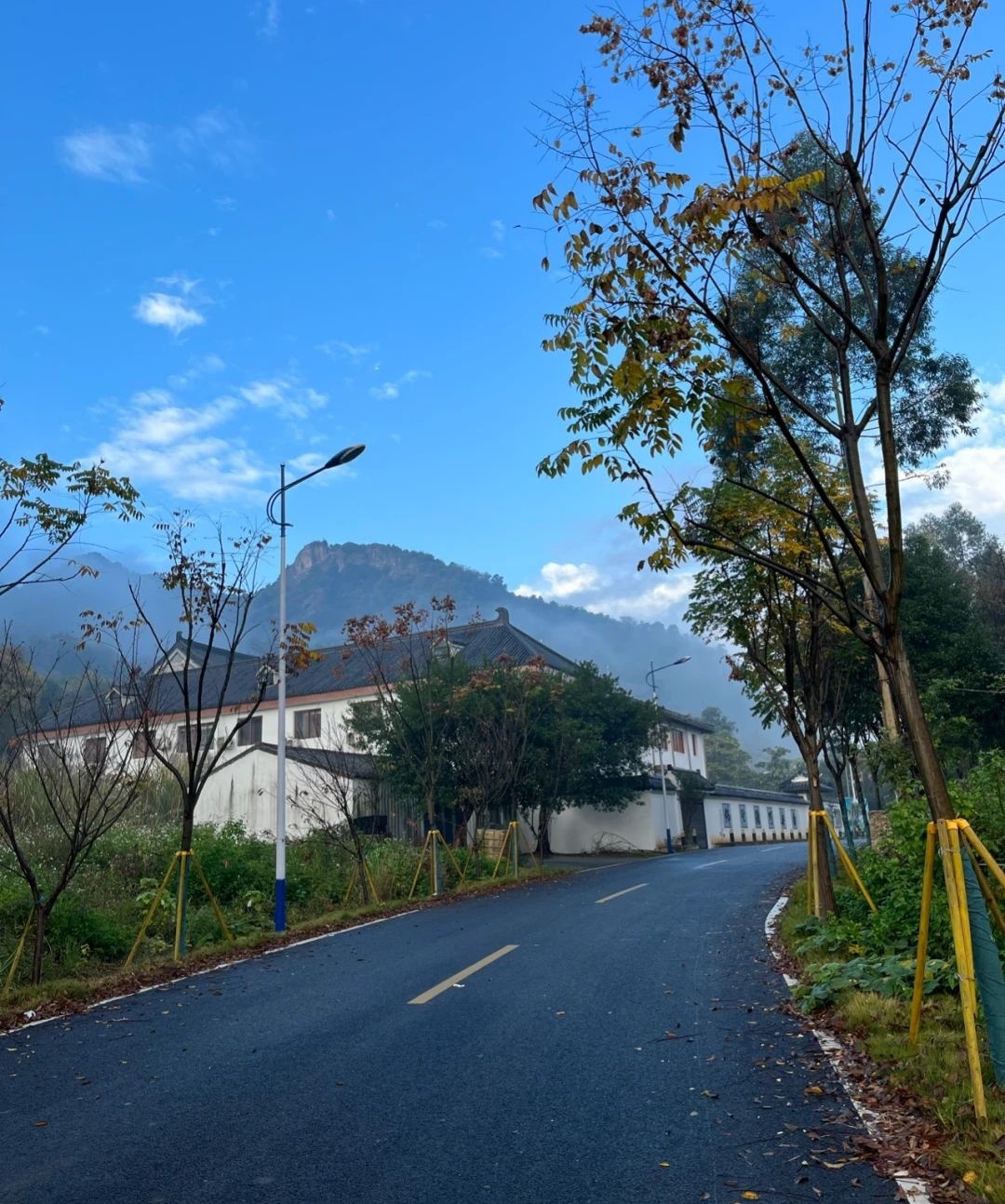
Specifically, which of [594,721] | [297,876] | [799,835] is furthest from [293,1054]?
[799,835]

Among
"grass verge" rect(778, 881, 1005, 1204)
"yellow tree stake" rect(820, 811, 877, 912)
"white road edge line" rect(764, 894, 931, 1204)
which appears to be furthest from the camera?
"yellow tree stake" rect(820, 811, 877, 912)

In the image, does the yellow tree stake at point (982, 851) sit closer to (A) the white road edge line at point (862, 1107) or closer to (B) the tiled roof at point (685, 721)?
(A) the white road edge line at point (862, 1107)

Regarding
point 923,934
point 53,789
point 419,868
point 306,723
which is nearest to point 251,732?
point 306,723

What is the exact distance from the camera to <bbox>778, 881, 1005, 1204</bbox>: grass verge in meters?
→ 4.10

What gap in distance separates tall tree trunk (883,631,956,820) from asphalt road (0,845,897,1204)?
1.75 metres

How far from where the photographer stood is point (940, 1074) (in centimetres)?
519

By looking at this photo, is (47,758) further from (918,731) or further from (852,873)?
(918,731)

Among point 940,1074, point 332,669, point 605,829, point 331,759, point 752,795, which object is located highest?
point 332,669

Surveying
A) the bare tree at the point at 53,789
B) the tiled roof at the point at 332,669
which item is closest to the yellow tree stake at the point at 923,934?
the bare tree at the point at 53,789

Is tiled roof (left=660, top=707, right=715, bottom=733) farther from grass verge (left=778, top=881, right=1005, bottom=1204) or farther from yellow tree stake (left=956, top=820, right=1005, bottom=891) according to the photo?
yellow tree stake (left=956, top=820, right=1005, bottom=891)

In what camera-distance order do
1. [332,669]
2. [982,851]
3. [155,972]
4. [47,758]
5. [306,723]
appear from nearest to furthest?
1. [982,851]
2. [155,972]
3. [47,758]
4. [332,669]
5. [306,723]

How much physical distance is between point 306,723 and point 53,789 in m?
26.0

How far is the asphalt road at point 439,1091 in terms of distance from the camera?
4.35 metres

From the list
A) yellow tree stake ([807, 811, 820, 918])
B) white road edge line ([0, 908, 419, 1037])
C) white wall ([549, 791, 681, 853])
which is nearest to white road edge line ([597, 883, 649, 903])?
white road edge line ([0, 908, 419, 1037])
